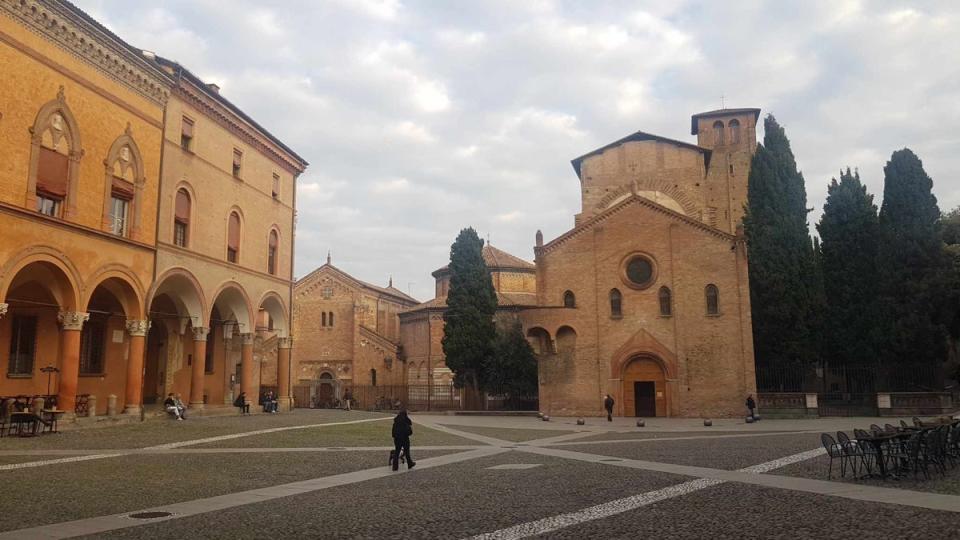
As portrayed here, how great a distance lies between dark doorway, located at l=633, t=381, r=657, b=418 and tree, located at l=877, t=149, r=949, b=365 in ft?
35.2

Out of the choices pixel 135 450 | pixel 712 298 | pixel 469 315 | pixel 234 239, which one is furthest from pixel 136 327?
pixel 712 298

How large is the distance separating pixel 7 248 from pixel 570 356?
24.1m

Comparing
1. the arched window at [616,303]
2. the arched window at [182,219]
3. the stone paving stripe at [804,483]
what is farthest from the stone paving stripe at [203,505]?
the arched window at [616,303]

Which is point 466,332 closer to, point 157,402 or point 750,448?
point 157,402

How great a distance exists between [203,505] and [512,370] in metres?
28.6

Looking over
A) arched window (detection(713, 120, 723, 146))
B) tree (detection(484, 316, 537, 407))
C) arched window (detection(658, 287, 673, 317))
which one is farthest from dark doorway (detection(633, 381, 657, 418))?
Result: arched window (detection(713, 120, 723, 146))

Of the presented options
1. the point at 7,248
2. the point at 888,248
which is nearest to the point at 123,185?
the point at 7,248

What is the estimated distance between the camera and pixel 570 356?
113ft

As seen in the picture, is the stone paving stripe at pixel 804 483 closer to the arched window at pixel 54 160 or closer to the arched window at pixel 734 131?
the arched window at pixel 54 160

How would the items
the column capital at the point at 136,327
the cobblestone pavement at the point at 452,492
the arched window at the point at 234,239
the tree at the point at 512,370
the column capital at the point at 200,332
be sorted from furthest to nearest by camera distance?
1. the tree at the point at 512,370
2. the arched window at the point at 234,239
3. the column capital at the point at 200,332
4. the column capital at the point at 136,327
5. the cobblestone pavement at the point at 452,492

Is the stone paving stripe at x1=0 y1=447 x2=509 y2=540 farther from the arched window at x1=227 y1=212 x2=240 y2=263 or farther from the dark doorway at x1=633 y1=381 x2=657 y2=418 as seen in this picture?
the dark doorway at x1=633 y1=381 x2=657 y2=418

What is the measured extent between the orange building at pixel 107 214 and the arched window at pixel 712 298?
2154cm

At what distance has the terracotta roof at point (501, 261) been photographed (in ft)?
163

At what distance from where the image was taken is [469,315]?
1516 inches
